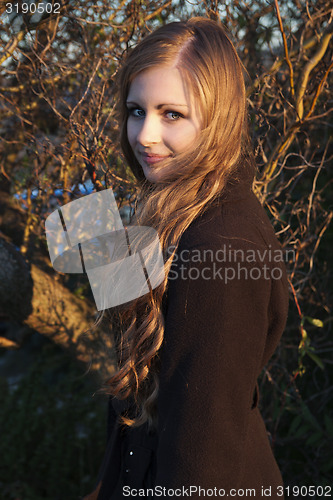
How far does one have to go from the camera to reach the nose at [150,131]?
3.95ft

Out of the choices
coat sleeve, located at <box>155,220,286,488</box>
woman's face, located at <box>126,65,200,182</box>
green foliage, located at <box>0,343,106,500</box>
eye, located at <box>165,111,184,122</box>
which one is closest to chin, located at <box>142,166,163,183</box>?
woman's face, located at <box>126,65,200,182</box>

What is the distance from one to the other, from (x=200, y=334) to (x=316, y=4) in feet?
5.67

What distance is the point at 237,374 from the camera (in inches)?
38.9

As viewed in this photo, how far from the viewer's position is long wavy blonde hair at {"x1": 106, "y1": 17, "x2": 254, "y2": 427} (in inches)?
43.2

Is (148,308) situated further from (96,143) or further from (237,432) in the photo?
(96,143)

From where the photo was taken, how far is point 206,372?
37.7 inches

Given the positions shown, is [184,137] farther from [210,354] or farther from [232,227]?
[210,354]

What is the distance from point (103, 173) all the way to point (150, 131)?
0.76 meters

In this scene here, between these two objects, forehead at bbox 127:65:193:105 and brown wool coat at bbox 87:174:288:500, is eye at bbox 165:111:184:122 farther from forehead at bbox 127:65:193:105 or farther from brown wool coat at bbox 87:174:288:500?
brown wool coat at bbox 87:174:288:500

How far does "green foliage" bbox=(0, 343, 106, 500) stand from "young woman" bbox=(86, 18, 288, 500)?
1.73m

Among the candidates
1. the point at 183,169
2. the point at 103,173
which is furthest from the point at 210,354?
the point at 103,173

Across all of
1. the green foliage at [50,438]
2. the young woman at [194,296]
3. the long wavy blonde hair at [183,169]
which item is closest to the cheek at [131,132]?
the young woman at [194,296]

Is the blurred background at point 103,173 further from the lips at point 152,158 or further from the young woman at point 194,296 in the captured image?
the lips at point 152,158

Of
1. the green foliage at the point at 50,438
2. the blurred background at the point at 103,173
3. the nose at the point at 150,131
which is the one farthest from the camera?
the green foliage at the point at 50,438
